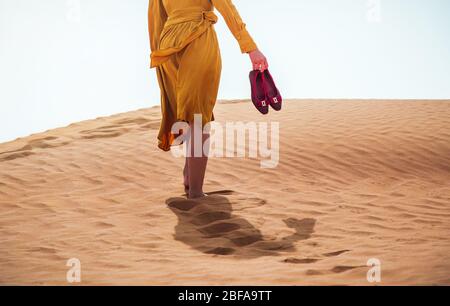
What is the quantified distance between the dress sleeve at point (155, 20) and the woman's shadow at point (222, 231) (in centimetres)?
147

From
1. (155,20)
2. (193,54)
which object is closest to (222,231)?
(193,54)

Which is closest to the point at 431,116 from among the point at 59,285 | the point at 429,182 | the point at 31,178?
the point at 429,182

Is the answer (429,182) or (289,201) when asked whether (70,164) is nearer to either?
(289,201)

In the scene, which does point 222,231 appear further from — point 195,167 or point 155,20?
point 155,20

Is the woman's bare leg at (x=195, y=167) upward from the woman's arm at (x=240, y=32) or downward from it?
downward

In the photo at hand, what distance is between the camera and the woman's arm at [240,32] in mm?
4945

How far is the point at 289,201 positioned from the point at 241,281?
2475mm

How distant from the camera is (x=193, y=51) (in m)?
5.18

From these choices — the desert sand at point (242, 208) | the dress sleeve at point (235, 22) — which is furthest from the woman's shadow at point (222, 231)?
the dress sleeve at point (235, 22)

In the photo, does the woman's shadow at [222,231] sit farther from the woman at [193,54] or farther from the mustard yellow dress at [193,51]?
the mustard yellow dress at [193,51]

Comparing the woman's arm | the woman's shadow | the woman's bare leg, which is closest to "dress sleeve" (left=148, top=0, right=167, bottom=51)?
the woman's arm

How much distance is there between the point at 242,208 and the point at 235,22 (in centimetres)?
161

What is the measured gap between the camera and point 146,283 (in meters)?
3.39

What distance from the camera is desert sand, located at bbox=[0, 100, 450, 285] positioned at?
3.68 meters
